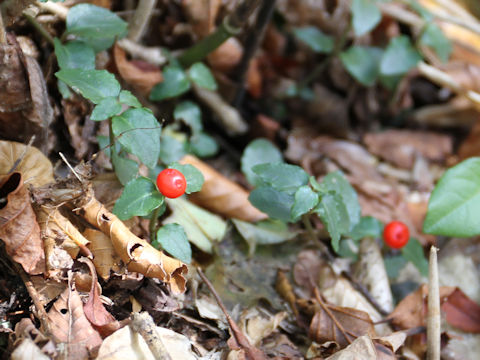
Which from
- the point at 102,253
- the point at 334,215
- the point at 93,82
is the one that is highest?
the point at 93,82

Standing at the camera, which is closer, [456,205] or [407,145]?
[456,205]

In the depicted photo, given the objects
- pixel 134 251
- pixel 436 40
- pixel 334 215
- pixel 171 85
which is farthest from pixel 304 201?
pixel 436 40

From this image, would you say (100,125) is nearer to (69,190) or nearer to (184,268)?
(69,190)

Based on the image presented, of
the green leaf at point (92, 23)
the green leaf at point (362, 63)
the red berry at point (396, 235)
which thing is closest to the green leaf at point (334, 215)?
the red berry at point (396, 235)

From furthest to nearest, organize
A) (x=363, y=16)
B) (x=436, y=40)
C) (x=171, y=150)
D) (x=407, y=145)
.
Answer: (x=407, y=145) < (x=436, y=40) < (x=363, y=16) < (x=171, y=150)

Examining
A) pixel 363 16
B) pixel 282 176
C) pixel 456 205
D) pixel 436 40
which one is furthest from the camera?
pixel 436 40

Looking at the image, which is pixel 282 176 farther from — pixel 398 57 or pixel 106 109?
pixel 398 57

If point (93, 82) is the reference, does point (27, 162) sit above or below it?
below
